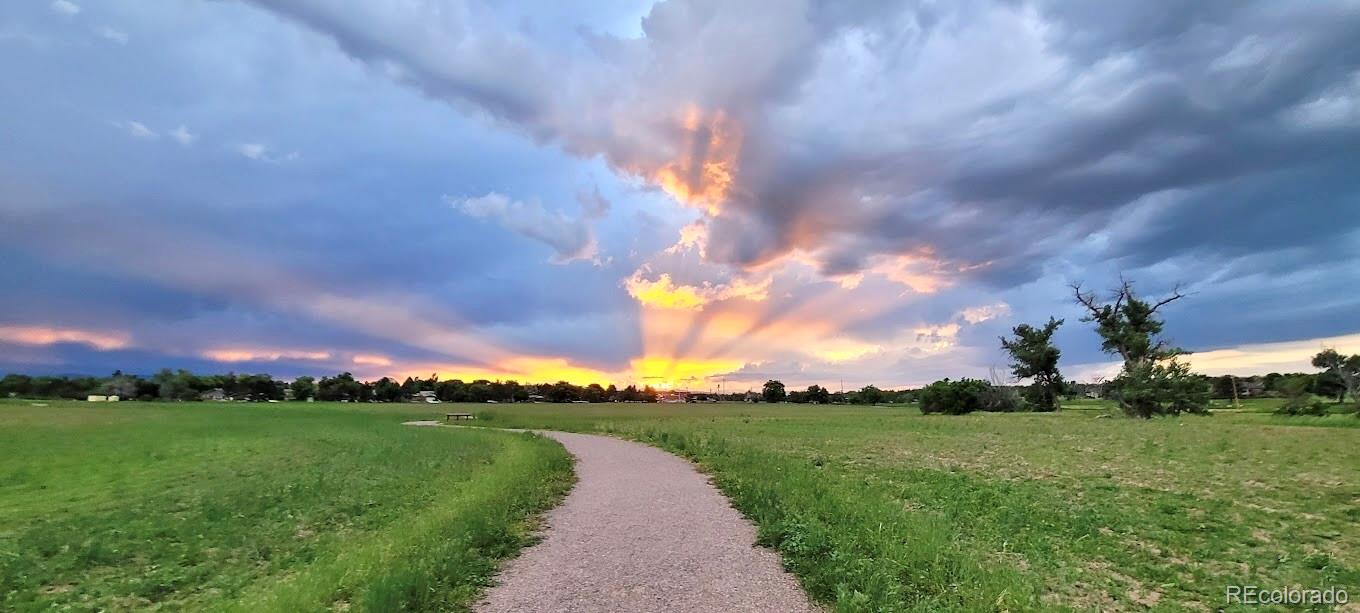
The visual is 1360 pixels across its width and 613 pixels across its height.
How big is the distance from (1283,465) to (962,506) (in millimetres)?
16873

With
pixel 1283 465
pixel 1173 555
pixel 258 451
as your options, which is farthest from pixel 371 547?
pixel 1283 465

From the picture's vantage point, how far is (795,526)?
37.0ft

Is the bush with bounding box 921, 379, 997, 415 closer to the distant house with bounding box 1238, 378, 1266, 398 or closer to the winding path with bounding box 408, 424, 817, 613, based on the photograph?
the distant house with bounding box 1238, 378, 1266, 398

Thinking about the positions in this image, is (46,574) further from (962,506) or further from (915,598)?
(962,506)

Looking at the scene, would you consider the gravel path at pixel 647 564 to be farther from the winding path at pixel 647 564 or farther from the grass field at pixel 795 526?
the grass field at pixel 795 526

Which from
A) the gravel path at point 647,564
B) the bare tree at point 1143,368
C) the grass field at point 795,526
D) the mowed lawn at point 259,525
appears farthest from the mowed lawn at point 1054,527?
the bare tree at point 1143,368

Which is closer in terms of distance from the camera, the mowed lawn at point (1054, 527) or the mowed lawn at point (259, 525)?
the mowed lawn at point (1054, 527)

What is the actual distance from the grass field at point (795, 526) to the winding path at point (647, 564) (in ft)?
1.88

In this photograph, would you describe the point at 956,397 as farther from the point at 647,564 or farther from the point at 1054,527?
the point at 647,564

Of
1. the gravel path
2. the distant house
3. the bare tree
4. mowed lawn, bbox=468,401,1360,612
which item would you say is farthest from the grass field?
the distant house

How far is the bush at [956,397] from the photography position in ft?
334

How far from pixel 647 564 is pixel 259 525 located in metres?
11.7

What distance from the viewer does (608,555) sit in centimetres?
1034

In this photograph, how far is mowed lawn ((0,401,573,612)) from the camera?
9461mm
